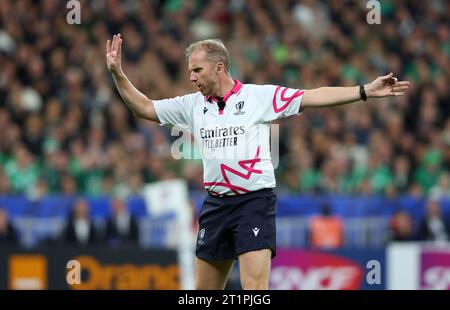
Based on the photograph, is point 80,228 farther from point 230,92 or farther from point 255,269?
point 255,269

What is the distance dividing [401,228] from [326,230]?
1.13 m

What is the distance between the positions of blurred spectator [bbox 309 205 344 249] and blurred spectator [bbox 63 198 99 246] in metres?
3.27

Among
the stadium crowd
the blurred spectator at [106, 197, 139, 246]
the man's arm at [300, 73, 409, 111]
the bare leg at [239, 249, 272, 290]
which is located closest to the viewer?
the bare leg at [239, 249, 272, 290]

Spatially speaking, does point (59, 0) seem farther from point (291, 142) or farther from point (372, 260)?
point (372, 260)

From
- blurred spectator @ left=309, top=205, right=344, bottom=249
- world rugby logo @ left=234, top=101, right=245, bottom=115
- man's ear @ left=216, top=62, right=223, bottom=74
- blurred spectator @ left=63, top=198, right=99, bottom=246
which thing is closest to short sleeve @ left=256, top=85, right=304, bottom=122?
world rugby logo @ left=234, top=101, right=245, bottom=115

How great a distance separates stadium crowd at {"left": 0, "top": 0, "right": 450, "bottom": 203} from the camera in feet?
58.6

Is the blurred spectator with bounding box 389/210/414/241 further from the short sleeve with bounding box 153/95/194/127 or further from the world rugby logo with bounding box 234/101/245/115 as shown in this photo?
the world rugby logo with bounding box 234/101/245/115

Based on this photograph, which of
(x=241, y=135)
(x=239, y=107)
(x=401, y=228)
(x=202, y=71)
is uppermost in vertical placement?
(x=202, y=71)

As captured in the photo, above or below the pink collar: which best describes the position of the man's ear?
above

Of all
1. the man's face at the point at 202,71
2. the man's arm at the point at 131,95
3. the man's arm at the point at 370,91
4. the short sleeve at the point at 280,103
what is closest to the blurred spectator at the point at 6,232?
the man's arm at the point at 131,95

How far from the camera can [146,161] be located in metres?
17.7

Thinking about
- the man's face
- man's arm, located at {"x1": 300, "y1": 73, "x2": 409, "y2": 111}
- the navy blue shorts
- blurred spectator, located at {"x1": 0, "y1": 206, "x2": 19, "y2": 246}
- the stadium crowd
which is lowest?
the navy blue shorts

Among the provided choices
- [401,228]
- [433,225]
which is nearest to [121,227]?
[401,228]

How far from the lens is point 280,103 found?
8.16 meters
